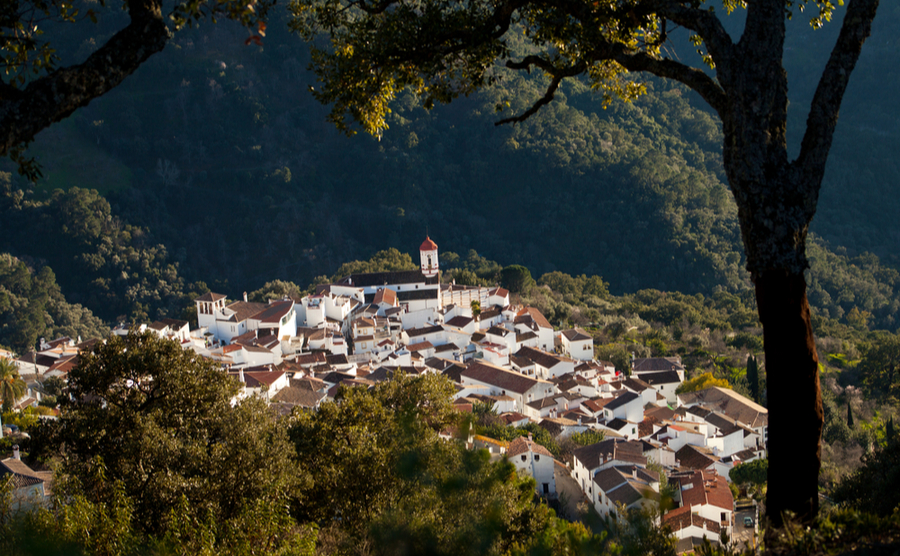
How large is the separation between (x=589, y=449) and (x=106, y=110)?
83.6 metres

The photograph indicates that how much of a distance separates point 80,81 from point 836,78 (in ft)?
13.7

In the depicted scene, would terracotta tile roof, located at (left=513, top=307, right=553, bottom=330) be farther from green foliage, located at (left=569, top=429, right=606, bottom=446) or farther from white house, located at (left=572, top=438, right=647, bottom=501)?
white house, located at (left=572, top=438, right=647, bottom=501)

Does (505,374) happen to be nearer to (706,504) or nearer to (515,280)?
(706,504)

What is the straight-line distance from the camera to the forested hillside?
6312 centimetres

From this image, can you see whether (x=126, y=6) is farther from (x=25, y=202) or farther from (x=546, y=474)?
(x=25, y=202)

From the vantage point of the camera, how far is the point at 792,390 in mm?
3818

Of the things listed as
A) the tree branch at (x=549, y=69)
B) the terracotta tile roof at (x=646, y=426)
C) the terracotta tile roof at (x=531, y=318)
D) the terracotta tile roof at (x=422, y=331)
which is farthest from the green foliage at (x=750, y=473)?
the tree branch at (x=549, y=69)

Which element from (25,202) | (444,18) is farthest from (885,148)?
(25,202)

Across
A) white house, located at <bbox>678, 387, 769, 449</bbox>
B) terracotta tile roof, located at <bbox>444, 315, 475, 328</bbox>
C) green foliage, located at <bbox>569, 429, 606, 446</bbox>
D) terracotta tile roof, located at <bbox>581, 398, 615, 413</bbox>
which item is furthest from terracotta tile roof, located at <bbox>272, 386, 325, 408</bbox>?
white house, located at <bbox>678, 387, 769, 449</bbox>

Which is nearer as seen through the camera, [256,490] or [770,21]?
[770,21]

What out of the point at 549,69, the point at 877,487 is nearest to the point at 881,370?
the point at 877,487

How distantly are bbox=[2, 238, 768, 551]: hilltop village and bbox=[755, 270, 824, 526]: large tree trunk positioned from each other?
10.4 m

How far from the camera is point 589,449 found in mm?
19734

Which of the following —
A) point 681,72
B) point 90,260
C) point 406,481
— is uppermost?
point 681,72
